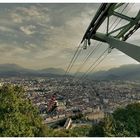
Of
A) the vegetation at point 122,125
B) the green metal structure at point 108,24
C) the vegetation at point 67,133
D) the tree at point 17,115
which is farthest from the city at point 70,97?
the green metal structure at point 108,24

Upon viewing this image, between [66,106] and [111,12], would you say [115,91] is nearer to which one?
[66,106]

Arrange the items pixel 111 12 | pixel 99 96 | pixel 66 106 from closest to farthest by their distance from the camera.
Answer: pixel 111 12 < pixel 66 106 < pixel 99 96

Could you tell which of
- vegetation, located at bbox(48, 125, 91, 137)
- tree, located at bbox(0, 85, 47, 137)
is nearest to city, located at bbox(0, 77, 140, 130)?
vegetation, located at bbox(48, 125, 91, 137)

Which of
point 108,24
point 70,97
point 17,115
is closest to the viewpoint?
point 108,24

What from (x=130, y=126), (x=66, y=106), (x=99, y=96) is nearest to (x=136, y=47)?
(x=130, y=126)

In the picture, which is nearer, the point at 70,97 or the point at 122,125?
the point at 122,125

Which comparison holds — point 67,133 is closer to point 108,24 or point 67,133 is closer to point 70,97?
point 70,97

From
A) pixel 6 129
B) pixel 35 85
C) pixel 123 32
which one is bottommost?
pixel 6 129

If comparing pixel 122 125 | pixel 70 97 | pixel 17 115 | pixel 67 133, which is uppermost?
pixel 70 97

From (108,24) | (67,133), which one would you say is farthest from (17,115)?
(108,24)
